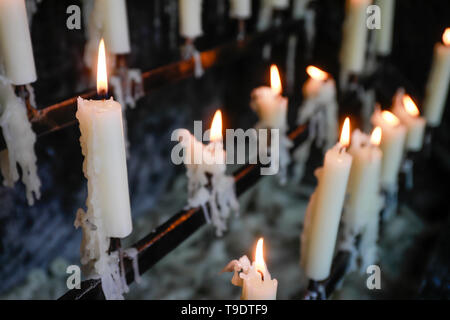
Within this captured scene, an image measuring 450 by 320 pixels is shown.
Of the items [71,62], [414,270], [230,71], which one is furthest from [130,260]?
[230,71]

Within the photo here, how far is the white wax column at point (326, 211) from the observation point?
78 centimetres

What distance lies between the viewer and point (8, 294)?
3.70ft

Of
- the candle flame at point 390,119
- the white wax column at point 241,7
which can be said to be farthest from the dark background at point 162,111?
the candle flame at point 390,119

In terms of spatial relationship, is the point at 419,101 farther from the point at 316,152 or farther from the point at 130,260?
the point at 130,260

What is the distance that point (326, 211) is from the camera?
0.81m

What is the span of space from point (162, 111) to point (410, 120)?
0.74 metres

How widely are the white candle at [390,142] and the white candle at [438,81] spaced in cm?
26

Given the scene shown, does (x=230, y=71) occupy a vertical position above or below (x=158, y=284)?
above

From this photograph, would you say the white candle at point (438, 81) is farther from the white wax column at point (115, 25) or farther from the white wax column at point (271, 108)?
the white wax column at point (115, 25)

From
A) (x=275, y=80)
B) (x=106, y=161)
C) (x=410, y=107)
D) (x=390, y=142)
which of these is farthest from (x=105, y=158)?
(x=410, y=107)

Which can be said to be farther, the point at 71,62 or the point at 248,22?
the point at 248,22

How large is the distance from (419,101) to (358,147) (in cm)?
83

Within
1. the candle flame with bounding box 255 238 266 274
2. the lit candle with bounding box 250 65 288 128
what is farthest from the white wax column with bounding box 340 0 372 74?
the candle flame with bounding box 255 238 266 274

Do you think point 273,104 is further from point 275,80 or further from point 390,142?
point 390,142
